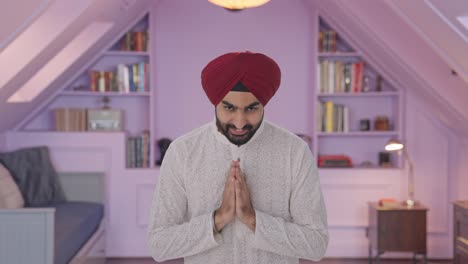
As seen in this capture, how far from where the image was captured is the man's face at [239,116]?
135 centimetres

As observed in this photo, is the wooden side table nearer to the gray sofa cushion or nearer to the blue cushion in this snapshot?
the blue cushion

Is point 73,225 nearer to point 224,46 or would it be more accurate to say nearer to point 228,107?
point 224,46

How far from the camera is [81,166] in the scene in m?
5.26

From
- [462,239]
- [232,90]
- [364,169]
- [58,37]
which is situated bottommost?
[462,239]

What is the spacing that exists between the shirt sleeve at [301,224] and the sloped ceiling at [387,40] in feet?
5.82

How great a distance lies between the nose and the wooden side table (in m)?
3.53

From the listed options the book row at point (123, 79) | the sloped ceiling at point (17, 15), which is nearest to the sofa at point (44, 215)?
the book row at point (123, 79)

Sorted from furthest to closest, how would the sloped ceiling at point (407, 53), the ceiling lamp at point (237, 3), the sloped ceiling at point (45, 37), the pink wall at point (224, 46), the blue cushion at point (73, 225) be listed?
1. the pink wall at point (224, 46)
2. the sloped ceiling at point (407, 53)
3. the blue cushion at point (73, 225)
4. the ceiling lamp at point (237, 3)
5. the sloped ceiling at point (45, 37)

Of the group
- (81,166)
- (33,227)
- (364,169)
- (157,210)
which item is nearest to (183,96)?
(81,166)

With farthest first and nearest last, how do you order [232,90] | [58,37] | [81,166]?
[81,166] < [58,37] < [232,90]

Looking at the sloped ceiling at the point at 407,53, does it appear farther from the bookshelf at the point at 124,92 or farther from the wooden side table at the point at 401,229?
the bookshelf at the point at 124,92

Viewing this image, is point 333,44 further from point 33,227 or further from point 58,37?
point 33,227

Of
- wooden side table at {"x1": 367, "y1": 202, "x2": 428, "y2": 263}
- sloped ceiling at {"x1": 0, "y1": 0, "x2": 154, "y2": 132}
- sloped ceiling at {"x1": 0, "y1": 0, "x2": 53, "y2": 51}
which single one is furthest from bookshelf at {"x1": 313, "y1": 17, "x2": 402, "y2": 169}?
sloped ceiling at {"x1": 0, "y1": 0, "x2": 53, "y2": 51}

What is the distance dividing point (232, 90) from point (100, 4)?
2.82m
